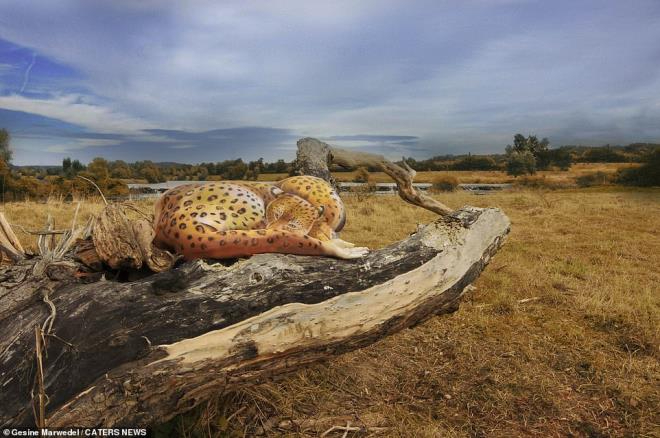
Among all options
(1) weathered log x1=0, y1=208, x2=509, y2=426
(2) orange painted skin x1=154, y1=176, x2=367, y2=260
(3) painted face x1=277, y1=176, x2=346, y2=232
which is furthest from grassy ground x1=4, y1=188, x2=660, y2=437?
(3) painted face x1=277, y1=176, x2=346, y2=232

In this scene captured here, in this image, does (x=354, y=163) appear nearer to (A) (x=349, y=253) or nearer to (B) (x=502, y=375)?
(A) (x=349, y=253)

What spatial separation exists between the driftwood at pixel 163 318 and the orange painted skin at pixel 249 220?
0.37 ft

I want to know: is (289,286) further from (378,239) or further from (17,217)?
(17,217)

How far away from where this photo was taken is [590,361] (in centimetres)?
600

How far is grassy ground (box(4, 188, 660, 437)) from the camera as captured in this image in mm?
4598

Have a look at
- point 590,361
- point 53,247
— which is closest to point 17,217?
point 53,247

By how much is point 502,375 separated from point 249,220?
391 centimetres

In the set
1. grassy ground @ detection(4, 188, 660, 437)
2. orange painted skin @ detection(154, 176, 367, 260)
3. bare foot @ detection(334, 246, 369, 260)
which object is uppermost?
orange painted skin @ detection(154, 176, 367, 260)

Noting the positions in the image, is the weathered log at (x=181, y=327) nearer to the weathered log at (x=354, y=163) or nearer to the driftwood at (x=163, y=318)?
the driftwood at (x=163, y=318)

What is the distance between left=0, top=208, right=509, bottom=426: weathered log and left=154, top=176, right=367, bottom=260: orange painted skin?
0.12 m

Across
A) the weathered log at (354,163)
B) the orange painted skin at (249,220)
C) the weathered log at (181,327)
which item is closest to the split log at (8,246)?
the weathered log at (181,327)

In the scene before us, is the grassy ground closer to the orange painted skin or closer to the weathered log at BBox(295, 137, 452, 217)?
→ the orange painted skin

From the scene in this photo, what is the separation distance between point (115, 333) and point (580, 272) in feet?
31.5

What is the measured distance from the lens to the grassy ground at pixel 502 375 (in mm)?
4598
